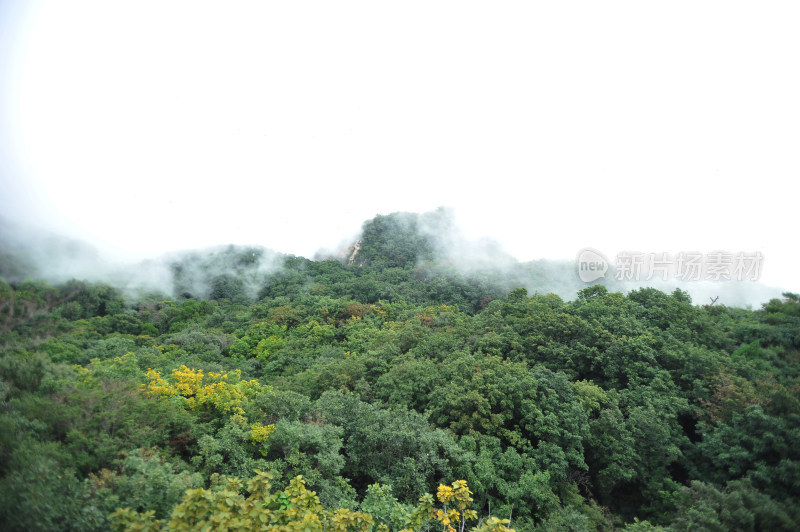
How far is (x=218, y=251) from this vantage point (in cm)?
5200

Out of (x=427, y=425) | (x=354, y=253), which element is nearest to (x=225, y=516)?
(x=427, y=425)

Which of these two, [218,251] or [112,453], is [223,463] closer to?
Answer: [112,453]

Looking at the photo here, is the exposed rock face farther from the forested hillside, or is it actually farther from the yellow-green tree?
the yellow-green tree

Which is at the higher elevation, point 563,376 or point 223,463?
point 563,376

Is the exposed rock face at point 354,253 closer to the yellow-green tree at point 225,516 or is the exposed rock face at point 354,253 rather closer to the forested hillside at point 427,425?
the forested hillside at point 427,425

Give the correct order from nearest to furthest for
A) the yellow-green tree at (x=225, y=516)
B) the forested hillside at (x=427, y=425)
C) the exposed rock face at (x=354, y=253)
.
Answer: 1. the yellow-green tree at (x=225, y=516)
2. the forested hillside at (x=427, y=425)
3. the exposed rock face at (x=354, y=253)

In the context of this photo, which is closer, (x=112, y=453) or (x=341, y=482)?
(x=112, y=453)

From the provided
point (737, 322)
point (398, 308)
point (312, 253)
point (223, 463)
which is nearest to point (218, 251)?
point (312, 253)

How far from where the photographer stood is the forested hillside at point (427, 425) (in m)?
6.64

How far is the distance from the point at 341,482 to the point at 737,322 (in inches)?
898

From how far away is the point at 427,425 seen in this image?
1291cm

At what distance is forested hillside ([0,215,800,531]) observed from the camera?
21.8 ft

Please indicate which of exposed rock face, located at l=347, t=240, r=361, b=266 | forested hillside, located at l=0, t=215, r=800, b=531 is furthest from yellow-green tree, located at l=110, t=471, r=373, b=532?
exposed rock face, located at l=347, t=240, r=361, b=266

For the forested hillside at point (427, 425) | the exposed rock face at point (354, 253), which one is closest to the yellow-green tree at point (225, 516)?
the forested hillside at point (427, 425)
